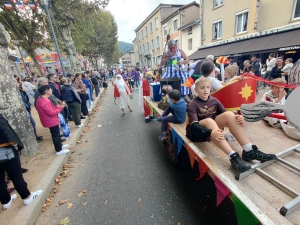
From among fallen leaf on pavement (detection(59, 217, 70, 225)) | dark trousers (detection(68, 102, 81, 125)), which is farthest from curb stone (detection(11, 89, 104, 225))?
dark trousers (detection(68, 102, 81, 125))

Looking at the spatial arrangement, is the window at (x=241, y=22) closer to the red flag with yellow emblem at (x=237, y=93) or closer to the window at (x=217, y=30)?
the window at (x=217, y=30)

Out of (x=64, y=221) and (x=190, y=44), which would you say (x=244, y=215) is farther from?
(x=190, y=44)

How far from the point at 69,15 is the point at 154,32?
2019cm

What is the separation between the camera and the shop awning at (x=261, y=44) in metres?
8.05

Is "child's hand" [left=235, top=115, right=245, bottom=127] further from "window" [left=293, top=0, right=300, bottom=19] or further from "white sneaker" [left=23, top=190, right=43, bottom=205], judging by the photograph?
"window" [left=293, top=0, right=300, bottom=19]

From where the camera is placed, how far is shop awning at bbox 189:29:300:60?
8.05 meters

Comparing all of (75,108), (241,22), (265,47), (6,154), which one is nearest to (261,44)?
(265,47)

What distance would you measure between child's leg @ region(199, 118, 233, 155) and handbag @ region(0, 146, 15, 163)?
251 cm

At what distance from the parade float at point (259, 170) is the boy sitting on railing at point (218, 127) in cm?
10

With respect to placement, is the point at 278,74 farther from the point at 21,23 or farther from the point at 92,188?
the point at 21,23

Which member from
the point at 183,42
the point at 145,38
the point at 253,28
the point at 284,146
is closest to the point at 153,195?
the point at 284,146

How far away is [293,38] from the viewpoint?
7.98 metres

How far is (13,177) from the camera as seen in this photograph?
2.10m

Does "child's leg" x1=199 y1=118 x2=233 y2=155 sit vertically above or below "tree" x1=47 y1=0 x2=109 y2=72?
below
